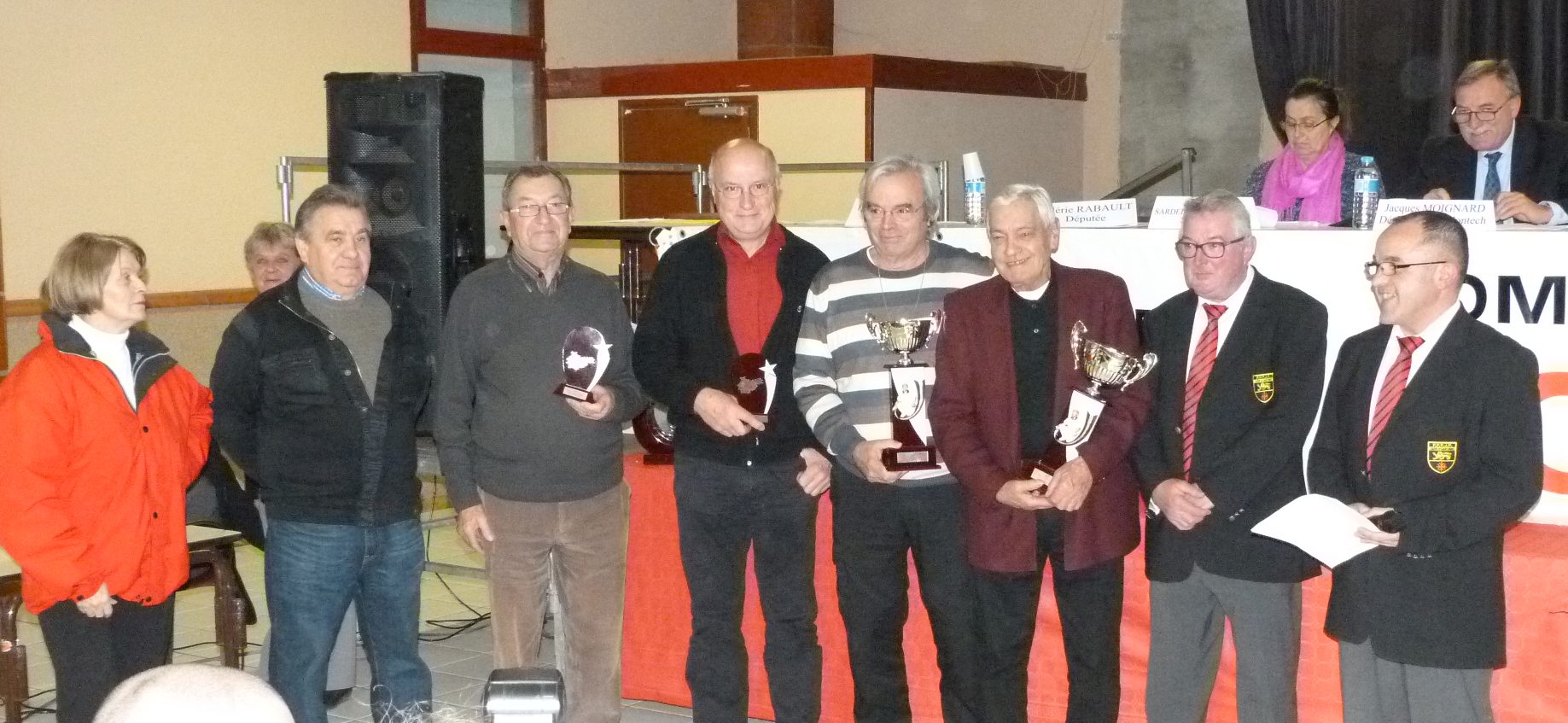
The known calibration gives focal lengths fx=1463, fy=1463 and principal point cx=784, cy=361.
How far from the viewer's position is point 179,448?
10.5 feet

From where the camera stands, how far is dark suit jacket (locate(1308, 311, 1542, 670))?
2.63 m

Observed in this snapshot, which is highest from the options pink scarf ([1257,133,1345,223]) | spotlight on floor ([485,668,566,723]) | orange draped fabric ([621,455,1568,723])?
pink scarf ([1257,133,1345,223])

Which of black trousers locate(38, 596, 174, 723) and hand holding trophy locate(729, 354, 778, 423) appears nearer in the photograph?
black trousers locate(38, 596, 174, 723)

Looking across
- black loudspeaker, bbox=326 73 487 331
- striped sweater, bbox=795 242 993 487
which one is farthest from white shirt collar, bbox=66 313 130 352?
striped sweater, bbox=795 242 993 487

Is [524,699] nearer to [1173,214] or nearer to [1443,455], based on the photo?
[1443,455]

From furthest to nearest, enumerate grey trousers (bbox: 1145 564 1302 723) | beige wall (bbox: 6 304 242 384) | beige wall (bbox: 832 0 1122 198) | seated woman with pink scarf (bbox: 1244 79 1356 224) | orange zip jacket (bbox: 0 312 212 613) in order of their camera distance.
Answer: beige wall (bbox: 832 0 1122 198) → beige wall (bbox: 6 304 242 384) → seated woman with pink scarf (bbox: 1244 79 1356 224) → grey trousers (bbox: 1145 564 1302 723) → orange zip jacket (bbox: 0 312 212 613)

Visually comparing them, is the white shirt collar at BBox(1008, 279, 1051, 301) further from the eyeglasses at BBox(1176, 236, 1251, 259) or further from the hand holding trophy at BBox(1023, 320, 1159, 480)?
the eyeglasses at BBox(1176, 236, 1251, 259)

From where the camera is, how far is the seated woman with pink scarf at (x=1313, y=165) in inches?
170

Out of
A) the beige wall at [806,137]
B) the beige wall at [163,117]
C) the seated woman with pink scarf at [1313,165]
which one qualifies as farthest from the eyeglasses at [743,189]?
the beige wall at [806,137]

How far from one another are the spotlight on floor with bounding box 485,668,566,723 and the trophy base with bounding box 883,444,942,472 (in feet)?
6.15

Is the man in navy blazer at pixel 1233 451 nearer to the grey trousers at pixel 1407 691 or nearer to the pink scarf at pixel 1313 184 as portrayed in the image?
the grey trousers at pixel 1407 691

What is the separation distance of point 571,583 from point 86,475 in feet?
3.59

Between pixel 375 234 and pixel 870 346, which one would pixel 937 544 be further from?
pixel 375 234

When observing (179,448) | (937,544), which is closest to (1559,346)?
(937,544)
